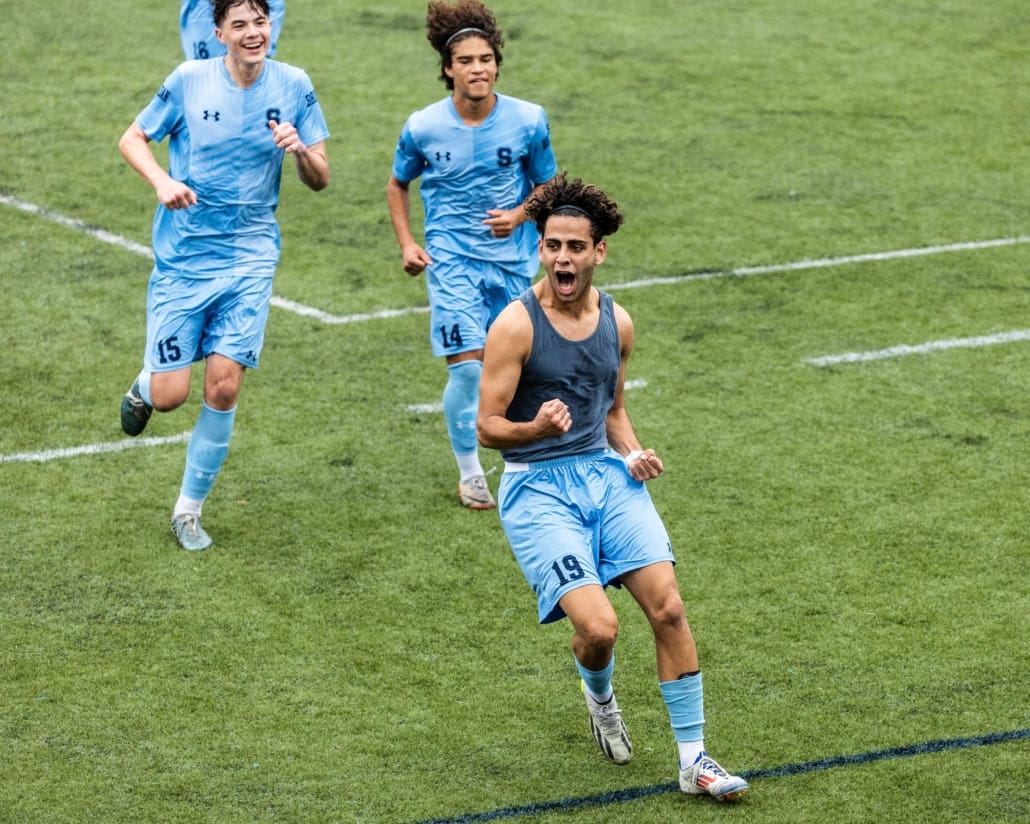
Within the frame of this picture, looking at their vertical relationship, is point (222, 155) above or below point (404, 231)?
above

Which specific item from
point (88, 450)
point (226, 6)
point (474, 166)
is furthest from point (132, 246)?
point (226, 6)

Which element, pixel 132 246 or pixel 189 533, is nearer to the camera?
pixel 189 533

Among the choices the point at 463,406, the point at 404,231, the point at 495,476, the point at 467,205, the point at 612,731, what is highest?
the point at 467,205

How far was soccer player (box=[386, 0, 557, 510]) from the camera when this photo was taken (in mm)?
8844

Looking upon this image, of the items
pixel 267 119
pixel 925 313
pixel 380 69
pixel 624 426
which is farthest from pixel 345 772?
pixel 380 69

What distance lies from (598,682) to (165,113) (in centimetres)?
372

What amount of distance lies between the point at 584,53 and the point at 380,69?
2131 mm

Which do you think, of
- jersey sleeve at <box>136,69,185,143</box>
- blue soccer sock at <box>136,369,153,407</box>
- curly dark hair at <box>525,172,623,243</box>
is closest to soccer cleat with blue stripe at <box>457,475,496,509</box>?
blue soccer sock at <box>136,369,153,407</box>

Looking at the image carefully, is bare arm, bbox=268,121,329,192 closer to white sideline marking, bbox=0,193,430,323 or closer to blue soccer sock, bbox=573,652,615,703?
blue soccer sock, bbox=573,652,615,703

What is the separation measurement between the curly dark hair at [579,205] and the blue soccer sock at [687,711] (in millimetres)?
1627

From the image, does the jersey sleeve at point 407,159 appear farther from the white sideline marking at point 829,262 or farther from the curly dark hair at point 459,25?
the white sideline marking at point 829,262

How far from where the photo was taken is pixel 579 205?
6.29 metres

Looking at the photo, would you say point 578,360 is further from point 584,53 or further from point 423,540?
point 584,53

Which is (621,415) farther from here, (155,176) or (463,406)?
(155,176)
